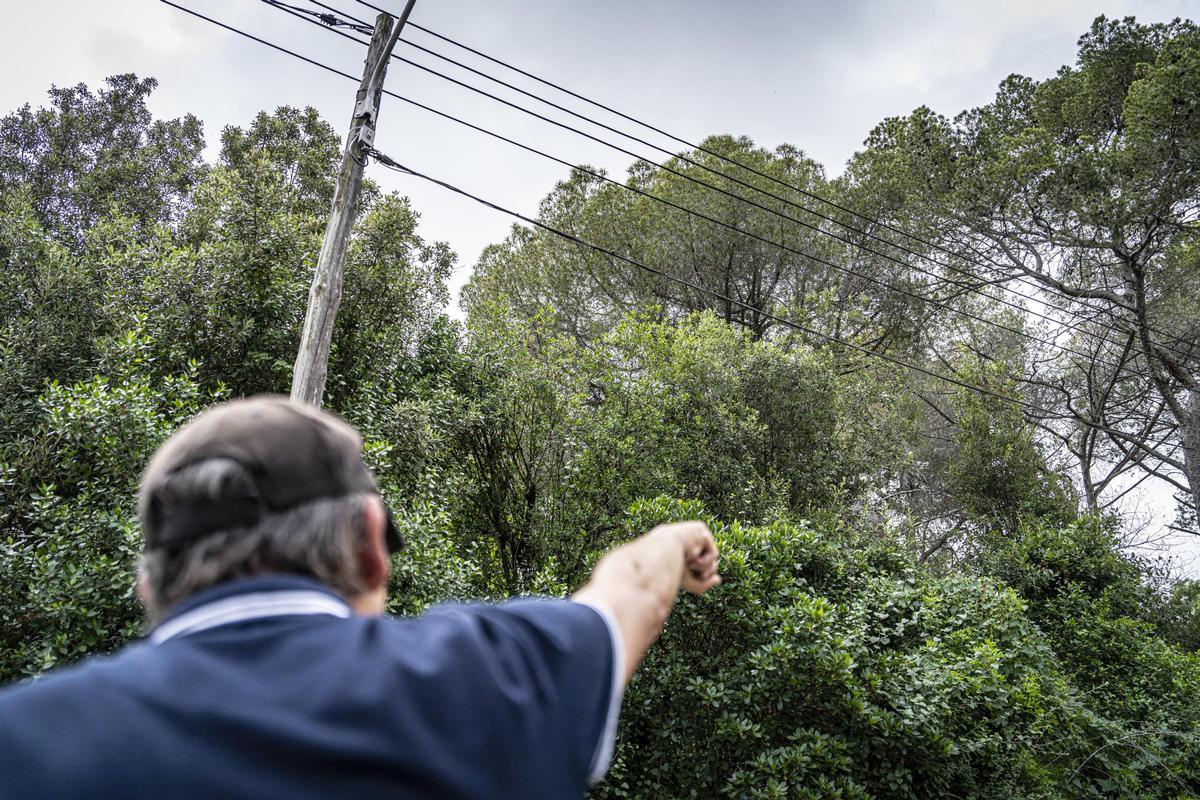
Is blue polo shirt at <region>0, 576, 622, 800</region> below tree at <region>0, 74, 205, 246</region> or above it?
below

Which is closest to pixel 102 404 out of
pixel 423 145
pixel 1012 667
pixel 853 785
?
pixel 423 145

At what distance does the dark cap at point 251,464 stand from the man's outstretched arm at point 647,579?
0.36m

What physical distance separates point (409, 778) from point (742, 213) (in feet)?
52.3

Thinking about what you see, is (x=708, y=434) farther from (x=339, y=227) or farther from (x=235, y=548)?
(x=235, y=548)

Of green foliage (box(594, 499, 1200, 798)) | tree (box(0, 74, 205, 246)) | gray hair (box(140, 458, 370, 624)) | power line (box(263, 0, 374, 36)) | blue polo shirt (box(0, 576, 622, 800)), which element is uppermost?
tree (box(0, 74, 205, 246))

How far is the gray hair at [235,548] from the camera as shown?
793mm

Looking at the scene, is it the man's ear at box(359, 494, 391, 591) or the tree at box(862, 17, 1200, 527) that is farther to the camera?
the tree at box(862, 17, 1200, 527)

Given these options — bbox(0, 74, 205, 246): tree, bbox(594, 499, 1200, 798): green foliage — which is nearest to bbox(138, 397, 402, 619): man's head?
bbox(594, 499, 1200, 798): green foliage

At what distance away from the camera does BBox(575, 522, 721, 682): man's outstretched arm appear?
927mm

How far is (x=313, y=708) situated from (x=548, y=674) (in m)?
0.25

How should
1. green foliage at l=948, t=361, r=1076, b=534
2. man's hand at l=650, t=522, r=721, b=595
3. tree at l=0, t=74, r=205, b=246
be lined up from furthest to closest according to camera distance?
tree at l=0, t=74, r=205, b=246, green foliage at l=948, t=361, r=1076, b=534, man's hand at l=650, t=522, r=721, b=595

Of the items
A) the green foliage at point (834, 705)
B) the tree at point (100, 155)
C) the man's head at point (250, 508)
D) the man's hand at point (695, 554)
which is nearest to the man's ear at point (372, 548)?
the man's head at point (250, 508)

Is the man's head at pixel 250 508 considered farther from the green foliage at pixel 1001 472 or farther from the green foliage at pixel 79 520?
the green foliage at pixel 1001 472

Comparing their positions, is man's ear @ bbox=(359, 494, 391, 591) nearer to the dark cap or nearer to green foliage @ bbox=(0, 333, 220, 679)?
the dark cap
